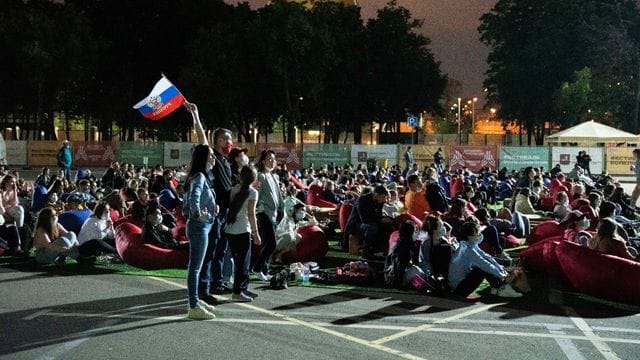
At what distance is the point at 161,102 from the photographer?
9180mm

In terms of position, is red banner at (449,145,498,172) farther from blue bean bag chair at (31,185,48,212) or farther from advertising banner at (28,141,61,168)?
blue bean bag chair at (31,185,48,212)

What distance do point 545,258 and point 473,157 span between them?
1085 inches

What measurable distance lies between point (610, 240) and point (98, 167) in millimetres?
33566

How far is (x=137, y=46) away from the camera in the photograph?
53094 mm

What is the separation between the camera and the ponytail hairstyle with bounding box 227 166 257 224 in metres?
7.38

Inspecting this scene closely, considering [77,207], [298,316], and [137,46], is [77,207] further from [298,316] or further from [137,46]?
[137,46]

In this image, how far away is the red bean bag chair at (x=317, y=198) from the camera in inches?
615

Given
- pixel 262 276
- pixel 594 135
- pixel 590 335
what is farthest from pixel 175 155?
pixel 590 335

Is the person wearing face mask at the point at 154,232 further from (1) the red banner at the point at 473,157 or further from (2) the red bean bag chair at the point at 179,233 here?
(1) the red banner at the point at 473,157

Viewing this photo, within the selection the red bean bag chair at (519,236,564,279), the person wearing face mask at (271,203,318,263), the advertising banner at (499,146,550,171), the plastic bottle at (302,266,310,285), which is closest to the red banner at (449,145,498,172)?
the advertising banner at (499,146,550,171)

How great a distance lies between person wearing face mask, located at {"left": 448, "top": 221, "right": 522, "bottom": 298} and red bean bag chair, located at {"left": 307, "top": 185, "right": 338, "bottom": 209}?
24.0 feet

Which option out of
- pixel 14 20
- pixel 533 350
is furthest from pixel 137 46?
pixel 533 350

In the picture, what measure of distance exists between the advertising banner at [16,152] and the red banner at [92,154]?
388 centimetres

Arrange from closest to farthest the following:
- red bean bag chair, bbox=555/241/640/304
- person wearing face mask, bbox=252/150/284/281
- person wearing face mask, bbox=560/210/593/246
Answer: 1. red bean bag chair, bbox=555/241/640/304
2. person wearing face mask, bbox=252/150/284/281
3. person wearing face mask, bbox=560/210/593/246
